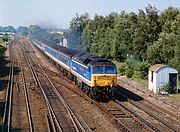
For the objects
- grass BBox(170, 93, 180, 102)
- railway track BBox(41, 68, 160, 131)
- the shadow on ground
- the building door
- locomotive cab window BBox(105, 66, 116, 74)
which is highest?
locomotive cab window BBox(105, 66, 116, 74)

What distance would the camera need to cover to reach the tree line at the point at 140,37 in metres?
40.7

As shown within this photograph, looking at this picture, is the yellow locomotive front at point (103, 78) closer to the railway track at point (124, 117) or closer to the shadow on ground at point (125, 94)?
the shadow on ground at point (125, 94)

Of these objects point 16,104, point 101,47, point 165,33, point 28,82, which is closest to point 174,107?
point 16,104

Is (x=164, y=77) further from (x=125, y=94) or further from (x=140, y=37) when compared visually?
(x=140, y=37)

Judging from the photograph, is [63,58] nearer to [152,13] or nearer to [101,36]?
[152,13]

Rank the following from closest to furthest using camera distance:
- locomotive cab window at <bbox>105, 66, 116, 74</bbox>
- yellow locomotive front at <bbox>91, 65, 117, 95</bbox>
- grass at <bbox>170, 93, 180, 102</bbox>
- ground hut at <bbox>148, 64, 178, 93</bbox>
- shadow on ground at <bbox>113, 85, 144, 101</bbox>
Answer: yellow locomotive front at <bbox>91, 65, 117, 95</bbox>
locomotive cab window at <bbox>105, 66, 116, 74</bbox>
shadow on ground at <bbox>113, 85, 144, 101</bbox>
grass at <bbox>170, 93, 180, 102</bbox>
ground hut at <bbox>148, 64, 178, 93</bbox>

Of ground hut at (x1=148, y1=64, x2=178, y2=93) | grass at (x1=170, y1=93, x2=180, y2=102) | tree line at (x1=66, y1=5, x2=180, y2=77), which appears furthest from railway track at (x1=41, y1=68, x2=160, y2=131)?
tree line at (x1=66, y1=5, x2=180, y2=77)

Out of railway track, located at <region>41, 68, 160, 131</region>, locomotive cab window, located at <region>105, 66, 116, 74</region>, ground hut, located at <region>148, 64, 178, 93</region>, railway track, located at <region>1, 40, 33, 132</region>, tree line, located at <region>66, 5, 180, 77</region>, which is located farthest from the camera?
tree line, located at <region>66, 5, 180, 77</region>

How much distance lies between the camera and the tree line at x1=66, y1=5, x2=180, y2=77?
4066 cm

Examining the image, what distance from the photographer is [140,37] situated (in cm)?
4753

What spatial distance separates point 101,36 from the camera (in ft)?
227

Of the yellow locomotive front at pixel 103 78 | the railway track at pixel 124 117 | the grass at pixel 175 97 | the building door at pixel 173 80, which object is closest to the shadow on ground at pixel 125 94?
the yellow locomotive front at pixel 103 78

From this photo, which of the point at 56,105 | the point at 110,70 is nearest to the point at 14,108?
the point at 56,105

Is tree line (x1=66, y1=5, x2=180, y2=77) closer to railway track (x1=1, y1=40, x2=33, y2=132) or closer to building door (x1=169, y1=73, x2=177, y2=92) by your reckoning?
building door (x1=169, y1=73, x2=177, y2=92)
